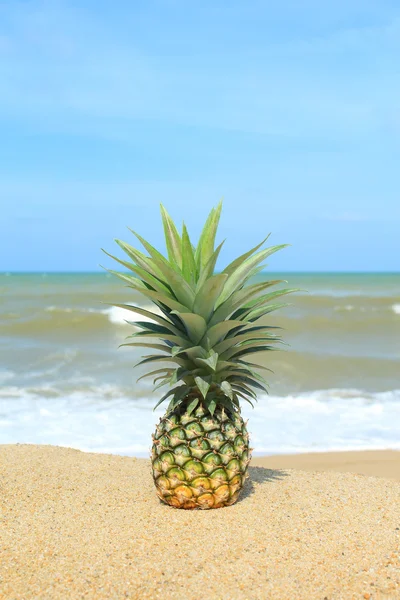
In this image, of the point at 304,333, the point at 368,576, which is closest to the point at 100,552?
the point at 368,576

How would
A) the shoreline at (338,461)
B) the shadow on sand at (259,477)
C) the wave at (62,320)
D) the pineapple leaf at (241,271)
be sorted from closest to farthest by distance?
the pineapple leaf at (241,271) < the shadow on sand at (259,477) < the shoreline at (338,461) < the wave at (62,320)

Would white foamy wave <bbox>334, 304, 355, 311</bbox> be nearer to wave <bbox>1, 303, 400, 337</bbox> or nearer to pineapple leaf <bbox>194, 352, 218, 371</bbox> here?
wave <bbox>1, 303, 400, 337</bbox>

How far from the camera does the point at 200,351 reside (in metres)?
4.35

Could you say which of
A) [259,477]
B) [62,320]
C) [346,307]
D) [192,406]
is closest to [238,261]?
[192,406]

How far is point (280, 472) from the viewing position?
19.8ft

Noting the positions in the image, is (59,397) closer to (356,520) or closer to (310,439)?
(310,439)

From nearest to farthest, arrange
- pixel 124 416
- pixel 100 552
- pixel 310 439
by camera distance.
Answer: pixel 100 552, pixel 310 439, pixel 124 416

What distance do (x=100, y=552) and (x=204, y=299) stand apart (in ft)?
6.12

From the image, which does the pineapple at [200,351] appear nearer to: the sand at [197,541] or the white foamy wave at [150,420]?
the sand at [197,541]

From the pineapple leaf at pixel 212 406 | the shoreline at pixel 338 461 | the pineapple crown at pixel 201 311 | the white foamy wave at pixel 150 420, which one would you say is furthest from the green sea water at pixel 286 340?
the pineapple leaf at pixel 212 406

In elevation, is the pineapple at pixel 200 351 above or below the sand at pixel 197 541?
above

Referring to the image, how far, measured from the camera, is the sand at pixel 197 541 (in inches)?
135

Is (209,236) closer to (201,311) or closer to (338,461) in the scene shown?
(201,311)

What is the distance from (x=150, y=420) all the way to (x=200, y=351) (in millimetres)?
5351
